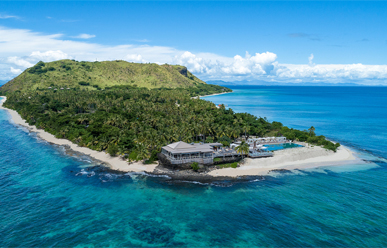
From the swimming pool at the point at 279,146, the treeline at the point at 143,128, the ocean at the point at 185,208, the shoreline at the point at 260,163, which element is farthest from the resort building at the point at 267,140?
the ocean at the point at 185,208

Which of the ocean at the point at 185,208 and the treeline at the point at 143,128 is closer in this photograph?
the ocean at the point at 185,208

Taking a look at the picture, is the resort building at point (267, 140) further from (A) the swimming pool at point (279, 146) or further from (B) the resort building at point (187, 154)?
(B) the resort building at point (187, 154)

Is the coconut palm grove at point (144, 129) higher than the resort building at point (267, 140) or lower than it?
higher

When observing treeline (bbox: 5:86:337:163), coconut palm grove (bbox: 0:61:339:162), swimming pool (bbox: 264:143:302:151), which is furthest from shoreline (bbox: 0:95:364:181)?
swimming pool (bbox: 264:143:302:151)

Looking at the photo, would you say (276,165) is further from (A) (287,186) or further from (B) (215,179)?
(B) (215,179)

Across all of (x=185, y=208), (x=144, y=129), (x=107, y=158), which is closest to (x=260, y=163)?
(x=185, y=208)

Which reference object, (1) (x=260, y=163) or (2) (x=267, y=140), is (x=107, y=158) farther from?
(2) (x=267, y=140)

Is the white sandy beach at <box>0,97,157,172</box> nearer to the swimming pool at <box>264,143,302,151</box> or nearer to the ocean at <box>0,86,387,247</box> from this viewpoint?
the ocean at <box>0,86,387,247</box>
